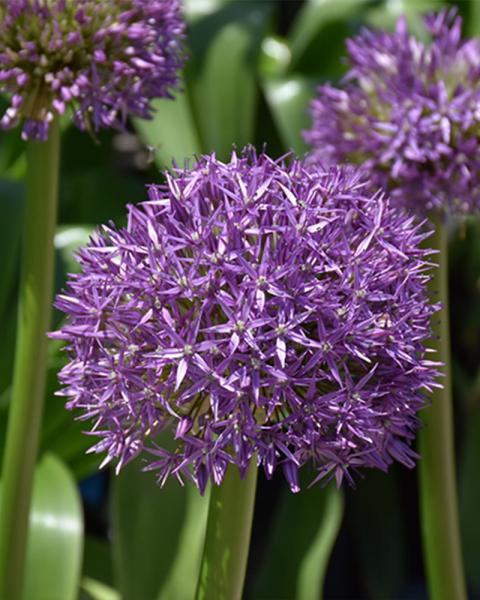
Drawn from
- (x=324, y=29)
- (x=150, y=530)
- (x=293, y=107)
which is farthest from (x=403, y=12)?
(x=150, y=530)

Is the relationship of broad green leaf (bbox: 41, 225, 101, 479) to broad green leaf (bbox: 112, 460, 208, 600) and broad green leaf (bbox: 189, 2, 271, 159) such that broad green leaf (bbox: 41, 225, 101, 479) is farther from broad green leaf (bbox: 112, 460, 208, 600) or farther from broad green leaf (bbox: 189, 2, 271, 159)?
broad green leaf (bbox: 189, 2, 271, 159)

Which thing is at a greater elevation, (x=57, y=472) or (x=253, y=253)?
(x=253, y=253)

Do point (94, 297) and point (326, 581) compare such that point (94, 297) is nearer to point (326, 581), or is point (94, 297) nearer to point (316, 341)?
point (316, 341)

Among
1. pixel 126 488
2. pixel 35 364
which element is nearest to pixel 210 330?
pixel 35 364

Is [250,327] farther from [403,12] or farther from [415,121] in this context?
[403,12]

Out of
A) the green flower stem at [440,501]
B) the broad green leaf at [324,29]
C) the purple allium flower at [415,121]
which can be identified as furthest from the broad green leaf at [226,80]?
the green flower stem at [440,501]

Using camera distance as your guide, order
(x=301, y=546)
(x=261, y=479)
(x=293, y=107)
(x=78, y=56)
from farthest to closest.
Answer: (x=261, y=479), (x=293, y=107), (x=301, y=546), (x=78, y=56)

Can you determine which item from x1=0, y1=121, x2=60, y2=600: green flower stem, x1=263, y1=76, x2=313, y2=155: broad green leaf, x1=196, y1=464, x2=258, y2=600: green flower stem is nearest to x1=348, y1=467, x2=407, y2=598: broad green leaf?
x1=263, y1=76, x2=313, y2=155: broad green leaf

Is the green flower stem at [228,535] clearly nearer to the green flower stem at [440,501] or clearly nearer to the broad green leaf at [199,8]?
the green flower stem at [440,501]
